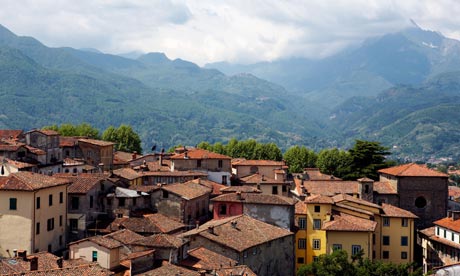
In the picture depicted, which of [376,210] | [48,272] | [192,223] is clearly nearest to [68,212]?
[192,223]

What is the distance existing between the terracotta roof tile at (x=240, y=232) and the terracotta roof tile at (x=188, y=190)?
438 centimetres

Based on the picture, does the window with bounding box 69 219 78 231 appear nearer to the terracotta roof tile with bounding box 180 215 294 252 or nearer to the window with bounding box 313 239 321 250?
the terracotta roof tile with bounding box 180 215 294 252

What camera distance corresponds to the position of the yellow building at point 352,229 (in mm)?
60469

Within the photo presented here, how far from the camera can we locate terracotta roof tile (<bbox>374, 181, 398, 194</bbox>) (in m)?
75.4

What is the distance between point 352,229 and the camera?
60.1 meters

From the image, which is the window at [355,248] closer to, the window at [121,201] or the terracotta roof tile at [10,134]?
the window at [121,201]

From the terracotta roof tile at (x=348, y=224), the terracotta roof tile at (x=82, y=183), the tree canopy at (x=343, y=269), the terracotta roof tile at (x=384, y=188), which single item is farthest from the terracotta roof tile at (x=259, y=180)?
the tree canopy at (x=343, y=269)

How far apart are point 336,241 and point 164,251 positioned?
1979 cm

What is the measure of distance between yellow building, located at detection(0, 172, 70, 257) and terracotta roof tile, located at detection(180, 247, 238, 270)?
38.1ft

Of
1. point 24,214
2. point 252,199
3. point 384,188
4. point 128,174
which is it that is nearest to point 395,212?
point 384,188

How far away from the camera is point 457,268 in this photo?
4425cm

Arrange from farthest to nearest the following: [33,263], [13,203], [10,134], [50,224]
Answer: [10,134], [50,224], [13,203], [33,263]

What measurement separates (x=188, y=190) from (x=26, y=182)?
56.1ft

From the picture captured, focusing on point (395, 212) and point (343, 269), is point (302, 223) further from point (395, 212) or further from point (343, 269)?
point (343, 269)
